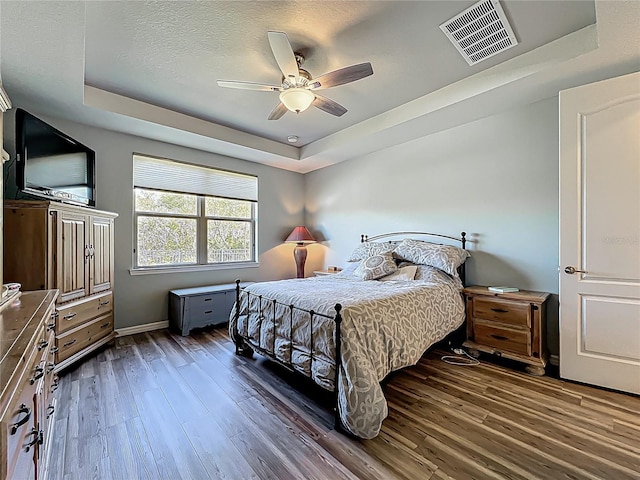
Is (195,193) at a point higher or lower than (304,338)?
higher

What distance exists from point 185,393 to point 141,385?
1.44ft

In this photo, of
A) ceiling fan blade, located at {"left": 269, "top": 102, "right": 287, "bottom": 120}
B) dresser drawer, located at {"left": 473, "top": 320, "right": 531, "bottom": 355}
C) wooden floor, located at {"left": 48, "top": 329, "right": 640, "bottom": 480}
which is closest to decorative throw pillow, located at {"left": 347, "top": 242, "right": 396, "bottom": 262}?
dresser drawer, located at {"left": 473, "top": 320, "right": 531, "bottom": 355}

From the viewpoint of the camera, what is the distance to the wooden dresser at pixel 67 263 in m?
2.43

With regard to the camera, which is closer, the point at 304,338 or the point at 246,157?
the point at 304,338

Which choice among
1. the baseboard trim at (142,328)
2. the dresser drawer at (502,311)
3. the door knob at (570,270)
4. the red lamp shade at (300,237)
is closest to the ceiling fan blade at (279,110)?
the red lamp shade at (300,237)

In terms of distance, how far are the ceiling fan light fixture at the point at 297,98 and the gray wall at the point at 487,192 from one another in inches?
81.3

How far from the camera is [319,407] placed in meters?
2.16

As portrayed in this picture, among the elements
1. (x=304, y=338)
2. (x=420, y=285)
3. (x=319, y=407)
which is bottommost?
(x=319, y=407)

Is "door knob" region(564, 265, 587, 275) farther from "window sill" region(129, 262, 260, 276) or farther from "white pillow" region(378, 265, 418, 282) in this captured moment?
"window sill" region(129, 262, 260, 276)

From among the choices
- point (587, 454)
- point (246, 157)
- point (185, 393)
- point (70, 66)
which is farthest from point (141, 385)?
point (246, 157)

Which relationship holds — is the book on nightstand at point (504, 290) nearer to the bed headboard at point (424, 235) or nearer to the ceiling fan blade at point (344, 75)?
the bed headboard at point (424, 235)

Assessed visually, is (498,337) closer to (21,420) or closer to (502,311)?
(502,311)

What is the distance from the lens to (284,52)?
2037 millimetres

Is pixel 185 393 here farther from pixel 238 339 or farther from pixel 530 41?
pixel 530 41
